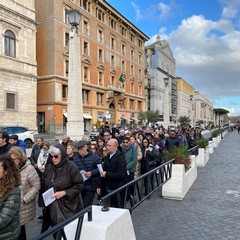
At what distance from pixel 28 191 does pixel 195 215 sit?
364 cm

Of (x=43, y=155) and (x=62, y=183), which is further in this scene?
(x=43, y=155)

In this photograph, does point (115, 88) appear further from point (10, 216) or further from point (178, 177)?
point (10, 216)

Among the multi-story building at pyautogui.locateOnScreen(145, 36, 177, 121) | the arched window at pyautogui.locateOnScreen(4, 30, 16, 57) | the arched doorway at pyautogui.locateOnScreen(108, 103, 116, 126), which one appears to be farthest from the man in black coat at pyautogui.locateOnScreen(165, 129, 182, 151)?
the multi-story building at pyautogui.locateOnScreen(145, 36, 177, 121)

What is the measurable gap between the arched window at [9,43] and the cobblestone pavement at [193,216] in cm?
2664

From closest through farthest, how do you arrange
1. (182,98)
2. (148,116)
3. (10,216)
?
(10,216) → (148,116) → (182,98)

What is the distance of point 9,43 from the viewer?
29266 millimetres

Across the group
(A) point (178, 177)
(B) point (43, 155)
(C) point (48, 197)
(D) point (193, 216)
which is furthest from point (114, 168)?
(A) point (178, 177)

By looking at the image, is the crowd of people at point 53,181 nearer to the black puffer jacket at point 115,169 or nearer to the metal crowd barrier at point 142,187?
the black puffer jacket at point 115,169

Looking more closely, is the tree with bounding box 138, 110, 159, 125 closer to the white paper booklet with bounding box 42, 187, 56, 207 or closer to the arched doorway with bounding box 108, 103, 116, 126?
the arched doorway with bounding box 108, 103, 116, 126

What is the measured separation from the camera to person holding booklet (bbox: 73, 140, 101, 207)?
197 inches

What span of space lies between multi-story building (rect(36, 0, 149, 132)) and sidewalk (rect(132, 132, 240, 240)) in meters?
18.2

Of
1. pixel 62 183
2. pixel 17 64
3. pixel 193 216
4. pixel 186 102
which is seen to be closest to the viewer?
pixel 62 183

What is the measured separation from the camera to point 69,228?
9.86ft

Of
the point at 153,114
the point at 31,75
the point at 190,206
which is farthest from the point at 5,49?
the point at 153,114
